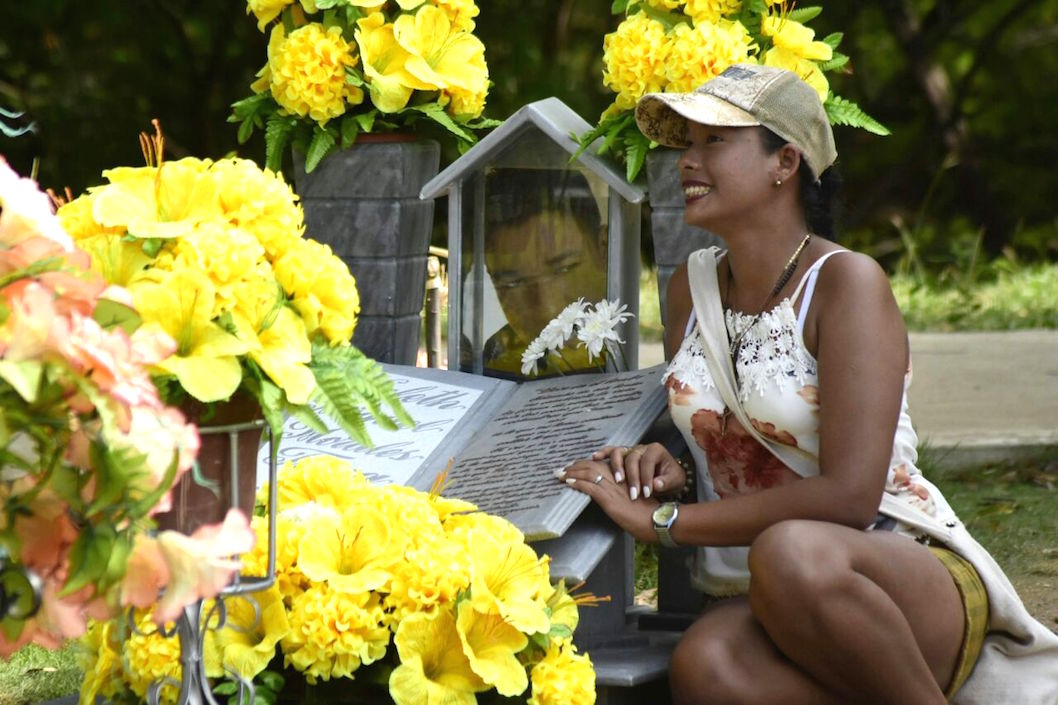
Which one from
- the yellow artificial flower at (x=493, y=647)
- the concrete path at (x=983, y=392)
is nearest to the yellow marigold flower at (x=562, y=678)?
the yellow artificial flower at (x=493, y=647)

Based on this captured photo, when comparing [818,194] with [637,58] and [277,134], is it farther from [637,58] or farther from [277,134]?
[277,134]

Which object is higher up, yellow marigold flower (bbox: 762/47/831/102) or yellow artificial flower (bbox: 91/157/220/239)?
yellow marigold flower (bbox: 762/47/831/102)

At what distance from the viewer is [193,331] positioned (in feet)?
6.37

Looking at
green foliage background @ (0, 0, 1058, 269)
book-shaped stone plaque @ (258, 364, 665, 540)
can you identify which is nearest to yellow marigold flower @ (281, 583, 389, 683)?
book-shaped stone plaque @ (258, 364, 665, 540)

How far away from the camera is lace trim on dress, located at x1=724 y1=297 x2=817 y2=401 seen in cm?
288

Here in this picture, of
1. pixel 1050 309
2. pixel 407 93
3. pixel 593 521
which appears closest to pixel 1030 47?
pixel 1050 309

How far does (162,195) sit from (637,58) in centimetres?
165

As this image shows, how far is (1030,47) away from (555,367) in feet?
31.2

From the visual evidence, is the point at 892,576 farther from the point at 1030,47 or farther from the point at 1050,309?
the point at 1030,47

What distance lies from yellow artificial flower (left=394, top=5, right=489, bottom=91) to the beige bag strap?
1.03m

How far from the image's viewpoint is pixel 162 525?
82.3 inches

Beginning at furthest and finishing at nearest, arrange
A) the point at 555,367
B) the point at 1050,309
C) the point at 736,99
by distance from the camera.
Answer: the point at 1050,309 → the point at 555,367 → the point at 736,99

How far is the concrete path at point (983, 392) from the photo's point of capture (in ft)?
17.9

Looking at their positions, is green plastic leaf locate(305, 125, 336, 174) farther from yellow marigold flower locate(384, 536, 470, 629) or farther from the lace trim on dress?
yellow marigold flower locate(384, 536, 470, 629)
